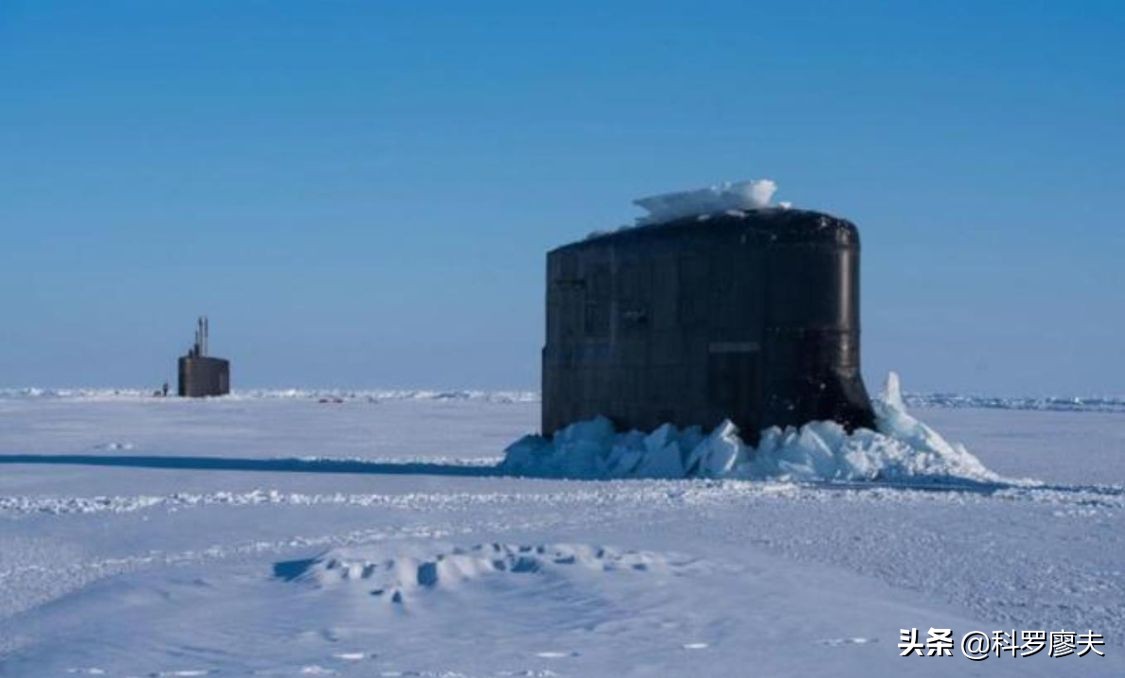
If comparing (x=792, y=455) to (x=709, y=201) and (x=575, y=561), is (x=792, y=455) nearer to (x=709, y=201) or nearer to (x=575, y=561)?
(x=709, y=201)

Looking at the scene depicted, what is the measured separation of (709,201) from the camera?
2052cm

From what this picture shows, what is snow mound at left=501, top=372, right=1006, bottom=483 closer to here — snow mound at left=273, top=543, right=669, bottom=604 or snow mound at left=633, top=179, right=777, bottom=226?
snow mound at left=633, top=179, right=777, bottom=226

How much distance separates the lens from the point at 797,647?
310 inches

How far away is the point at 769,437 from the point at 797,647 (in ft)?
35.9

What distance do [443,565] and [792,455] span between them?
30.1 feet

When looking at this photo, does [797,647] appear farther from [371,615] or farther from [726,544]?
[726,544]

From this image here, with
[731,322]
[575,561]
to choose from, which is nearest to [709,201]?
[731,322]

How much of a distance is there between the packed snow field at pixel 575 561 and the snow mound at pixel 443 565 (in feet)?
0.10

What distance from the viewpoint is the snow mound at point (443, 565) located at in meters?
9.70

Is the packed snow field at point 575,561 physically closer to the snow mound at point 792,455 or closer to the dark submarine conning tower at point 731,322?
the snow mound at point 792,455

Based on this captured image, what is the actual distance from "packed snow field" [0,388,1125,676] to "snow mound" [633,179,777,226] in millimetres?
3064

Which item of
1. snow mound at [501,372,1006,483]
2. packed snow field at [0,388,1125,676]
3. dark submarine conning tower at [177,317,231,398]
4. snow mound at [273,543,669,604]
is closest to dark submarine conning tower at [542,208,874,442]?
snow mound at [501,372,1006,483]

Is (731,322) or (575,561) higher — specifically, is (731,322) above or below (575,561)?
above

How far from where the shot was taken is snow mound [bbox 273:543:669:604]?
9.70m
